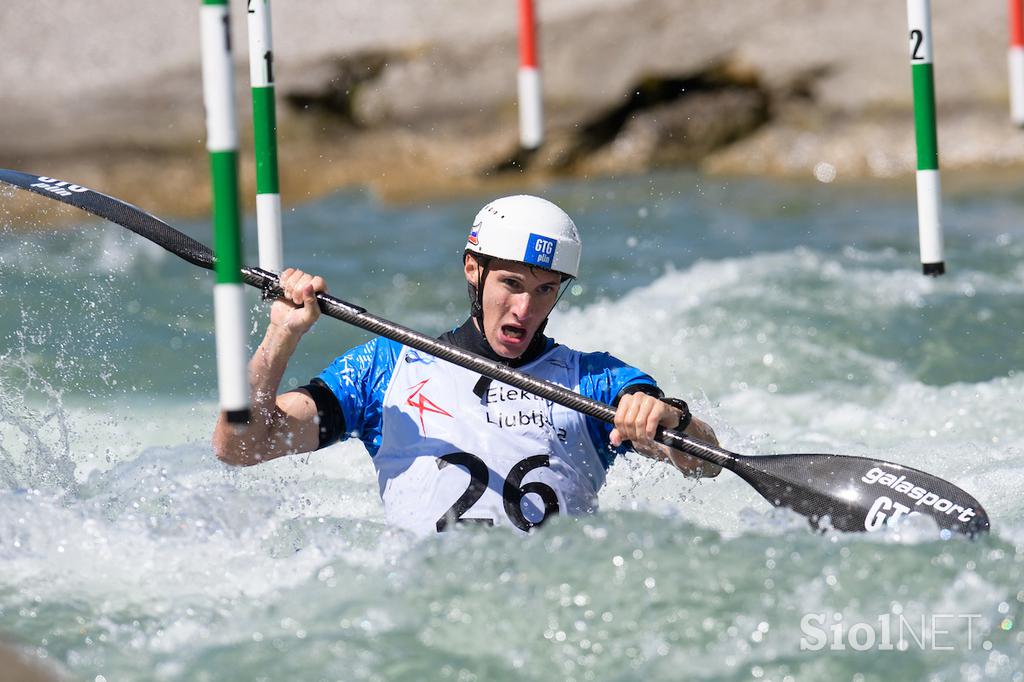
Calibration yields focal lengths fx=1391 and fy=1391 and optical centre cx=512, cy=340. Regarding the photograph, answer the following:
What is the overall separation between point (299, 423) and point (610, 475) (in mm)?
2143

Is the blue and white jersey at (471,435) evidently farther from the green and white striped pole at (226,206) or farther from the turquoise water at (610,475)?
the green and white striped pole at (226,206)

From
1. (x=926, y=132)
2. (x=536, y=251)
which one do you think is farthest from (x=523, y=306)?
(x=926, y=132)

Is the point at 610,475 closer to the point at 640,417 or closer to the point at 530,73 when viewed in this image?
the point at 640,417

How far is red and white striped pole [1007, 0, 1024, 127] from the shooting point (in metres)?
7.48

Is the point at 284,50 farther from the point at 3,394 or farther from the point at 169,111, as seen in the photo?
the point at 3,394

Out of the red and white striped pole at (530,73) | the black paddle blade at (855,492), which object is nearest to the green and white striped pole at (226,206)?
the black paddle blade at (855,492)

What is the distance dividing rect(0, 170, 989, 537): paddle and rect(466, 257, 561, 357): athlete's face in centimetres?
11

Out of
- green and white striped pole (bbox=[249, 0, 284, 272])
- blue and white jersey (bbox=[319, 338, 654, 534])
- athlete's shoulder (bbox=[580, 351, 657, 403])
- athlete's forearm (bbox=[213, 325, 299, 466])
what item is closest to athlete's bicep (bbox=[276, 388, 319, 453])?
athlete's forearm (bbox=[213, 325, 299, 466])

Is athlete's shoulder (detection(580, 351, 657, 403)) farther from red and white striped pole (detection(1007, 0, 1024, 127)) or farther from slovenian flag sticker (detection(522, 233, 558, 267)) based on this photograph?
red and white striped pole (detection(1007, 0, 1024, 127))

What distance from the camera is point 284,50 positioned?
490 inches

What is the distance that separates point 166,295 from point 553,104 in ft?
16.2

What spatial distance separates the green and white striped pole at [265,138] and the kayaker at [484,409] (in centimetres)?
102

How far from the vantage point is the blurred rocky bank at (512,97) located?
11797 millimetres


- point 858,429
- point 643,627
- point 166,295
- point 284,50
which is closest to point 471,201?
point 284,50
